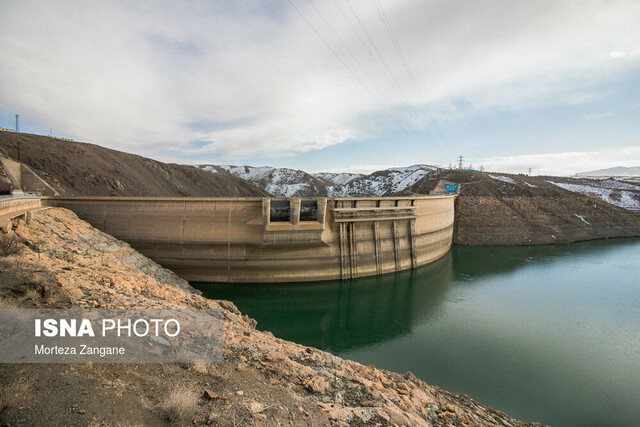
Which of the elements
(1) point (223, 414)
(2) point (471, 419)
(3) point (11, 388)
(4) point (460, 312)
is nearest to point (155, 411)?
(1) point (223, 414)

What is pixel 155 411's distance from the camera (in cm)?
329

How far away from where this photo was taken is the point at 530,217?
34312 millimetres

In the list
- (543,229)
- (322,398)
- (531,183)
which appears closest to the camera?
(322,398)

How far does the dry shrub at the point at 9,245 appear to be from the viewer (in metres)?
8.09

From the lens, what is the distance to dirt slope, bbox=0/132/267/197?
1037 inches

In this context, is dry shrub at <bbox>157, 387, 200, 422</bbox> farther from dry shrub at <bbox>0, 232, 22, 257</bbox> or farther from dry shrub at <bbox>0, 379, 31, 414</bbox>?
dry shrub at <bbox>0, 232, 22, 257</bbox>

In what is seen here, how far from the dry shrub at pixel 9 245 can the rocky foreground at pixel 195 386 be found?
0.19 metres

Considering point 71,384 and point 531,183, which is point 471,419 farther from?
point 531,183

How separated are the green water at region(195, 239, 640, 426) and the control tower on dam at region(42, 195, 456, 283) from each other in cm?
108

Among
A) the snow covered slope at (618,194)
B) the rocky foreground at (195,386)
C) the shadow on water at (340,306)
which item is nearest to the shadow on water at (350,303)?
the shadow on water at (340,306)

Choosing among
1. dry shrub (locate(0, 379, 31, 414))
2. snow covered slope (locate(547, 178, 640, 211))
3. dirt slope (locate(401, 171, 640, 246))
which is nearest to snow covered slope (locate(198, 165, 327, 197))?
dirt slope (locate(401, 171, 640, 246))

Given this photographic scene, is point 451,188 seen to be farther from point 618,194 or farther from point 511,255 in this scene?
point 618,194

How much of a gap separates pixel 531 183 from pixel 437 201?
29.5 meters

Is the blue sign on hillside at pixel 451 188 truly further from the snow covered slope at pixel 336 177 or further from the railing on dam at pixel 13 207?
the snow covered slope at pixel 336 177
